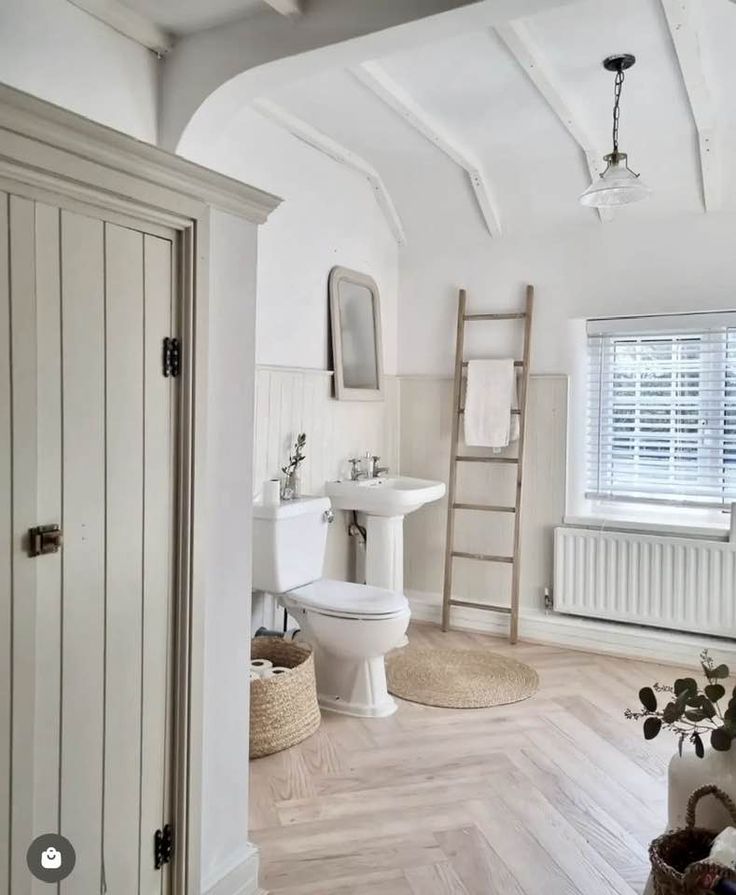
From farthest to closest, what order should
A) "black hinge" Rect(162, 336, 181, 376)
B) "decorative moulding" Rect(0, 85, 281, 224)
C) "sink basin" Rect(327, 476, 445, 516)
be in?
"sink basin" Rect(327, 476, 445, 516) → "black hinge" Rect(162, 336, 181, 376) → "decorative moulding" Rect(0, 85, 281, 224)

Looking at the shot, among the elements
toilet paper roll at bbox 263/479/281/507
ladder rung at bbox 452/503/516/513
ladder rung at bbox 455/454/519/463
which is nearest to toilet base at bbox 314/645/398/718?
toilet paper roll at bbox 263/479/281/507

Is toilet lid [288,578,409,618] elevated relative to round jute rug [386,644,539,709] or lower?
elevated

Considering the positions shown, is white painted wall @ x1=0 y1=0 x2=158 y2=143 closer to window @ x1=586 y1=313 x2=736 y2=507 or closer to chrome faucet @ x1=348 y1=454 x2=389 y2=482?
chrome faucet @ x1=348 y1=454 x2=389 y2=482

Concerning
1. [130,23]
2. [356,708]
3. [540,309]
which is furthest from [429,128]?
[356,708]

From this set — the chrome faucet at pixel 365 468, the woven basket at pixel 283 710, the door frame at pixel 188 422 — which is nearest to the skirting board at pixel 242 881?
the door frame at pixel 188 422

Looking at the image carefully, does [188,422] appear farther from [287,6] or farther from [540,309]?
[540,309]

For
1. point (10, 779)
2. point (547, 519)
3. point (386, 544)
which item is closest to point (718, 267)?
point (547, 519)

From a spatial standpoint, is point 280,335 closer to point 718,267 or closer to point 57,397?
point 57,397

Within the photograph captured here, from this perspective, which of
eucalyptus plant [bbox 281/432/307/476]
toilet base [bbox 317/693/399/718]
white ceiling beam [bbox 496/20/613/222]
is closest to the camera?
white ceiling beam [bbox 496/20/613/222]

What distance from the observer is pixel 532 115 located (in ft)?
9.93

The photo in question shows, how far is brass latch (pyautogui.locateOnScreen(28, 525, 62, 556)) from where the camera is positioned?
131cm

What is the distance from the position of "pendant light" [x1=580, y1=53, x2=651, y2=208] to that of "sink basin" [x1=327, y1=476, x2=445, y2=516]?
5.03 feet

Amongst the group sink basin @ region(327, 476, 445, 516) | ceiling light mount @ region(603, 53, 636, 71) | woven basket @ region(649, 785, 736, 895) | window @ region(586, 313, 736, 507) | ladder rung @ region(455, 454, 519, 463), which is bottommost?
woven basket @ region(649, 785, 736, 895)

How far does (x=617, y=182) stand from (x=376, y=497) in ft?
5.63
